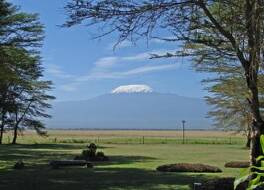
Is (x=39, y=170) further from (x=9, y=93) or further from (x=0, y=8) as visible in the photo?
(x=9, y=93)

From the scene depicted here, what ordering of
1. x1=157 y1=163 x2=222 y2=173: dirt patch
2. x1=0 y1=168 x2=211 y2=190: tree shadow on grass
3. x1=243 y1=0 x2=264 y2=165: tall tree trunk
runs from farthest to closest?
x1=157 y1=163 x2=222 y2=173: dirt patch < x1=0 y1=168 x2=211 y2=190: tree shadow on grass < x1=243 y1=0 x2=264 y2=165: tall tree trunk

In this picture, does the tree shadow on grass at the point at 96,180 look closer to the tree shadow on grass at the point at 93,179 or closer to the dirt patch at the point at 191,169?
the tree shadow on grass at the point at 93,179

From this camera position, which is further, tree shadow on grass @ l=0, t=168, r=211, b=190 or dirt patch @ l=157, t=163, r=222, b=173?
dirt patch @ l=157, t=163, r=222, b=173

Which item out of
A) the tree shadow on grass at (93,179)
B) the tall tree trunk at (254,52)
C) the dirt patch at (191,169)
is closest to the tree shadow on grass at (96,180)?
the tree shadow on grass at (93,179)

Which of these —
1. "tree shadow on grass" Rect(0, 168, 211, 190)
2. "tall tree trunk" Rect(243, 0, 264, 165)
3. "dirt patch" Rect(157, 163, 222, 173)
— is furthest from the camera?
"dirt patch" Rect(157, 163, 222, 173)

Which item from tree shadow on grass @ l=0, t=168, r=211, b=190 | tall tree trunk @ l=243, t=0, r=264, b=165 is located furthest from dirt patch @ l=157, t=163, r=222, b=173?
tall tree trunk @ l=243, t=0, r=264, b=165

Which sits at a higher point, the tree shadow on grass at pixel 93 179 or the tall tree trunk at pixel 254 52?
the tall tree trunk at pixel 254 52

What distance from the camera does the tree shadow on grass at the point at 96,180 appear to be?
63.4 ft

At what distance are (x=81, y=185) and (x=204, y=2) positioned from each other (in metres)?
8.55

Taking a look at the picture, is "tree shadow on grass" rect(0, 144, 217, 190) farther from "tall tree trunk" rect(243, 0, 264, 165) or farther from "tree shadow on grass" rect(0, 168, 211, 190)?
"tall tree trunk" rect(243, 0, 264, 165)

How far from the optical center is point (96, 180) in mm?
A: 21578

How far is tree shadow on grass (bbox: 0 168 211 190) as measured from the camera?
19312 mm

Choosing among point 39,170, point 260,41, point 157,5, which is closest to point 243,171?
point 260,41

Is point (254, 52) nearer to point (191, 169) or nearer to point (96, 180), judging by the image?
point (96, 180)
